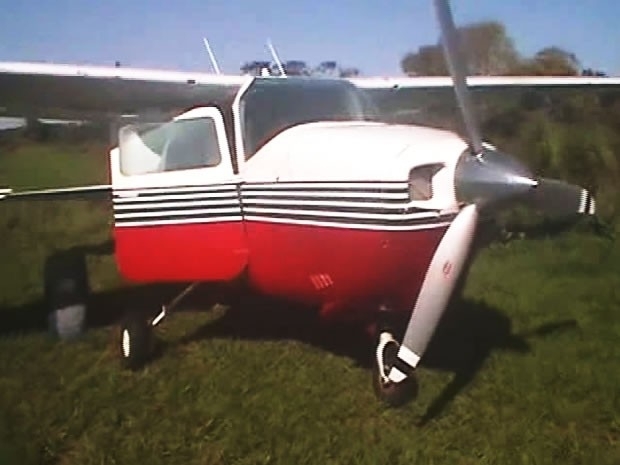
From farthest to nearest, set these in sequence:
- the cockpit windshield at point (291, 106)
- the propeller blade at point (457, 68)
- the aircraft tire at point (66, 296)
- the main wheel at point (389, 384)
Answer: the aircraft tire at point (66, 296), the cockpit windshield at point (291, 106), the main wheel at point (389, 384), the propeller blade at point (457, 68)

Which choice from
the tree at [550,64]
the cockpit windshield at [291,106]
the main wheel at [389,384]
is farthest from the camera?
the tree at [550,64]

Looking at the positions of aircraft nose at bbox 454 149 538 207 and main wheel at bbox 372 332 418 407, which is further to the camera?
main wheel at bbox 372 332 418 407

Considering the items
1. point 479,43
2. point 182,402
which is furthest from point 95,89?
point 479,43

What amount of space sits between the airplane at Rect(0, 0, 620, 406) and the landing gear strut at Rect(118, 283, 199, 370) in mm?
11

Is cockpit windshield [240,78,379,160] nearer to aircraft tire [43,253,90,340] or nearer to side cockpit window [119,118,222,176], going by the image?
side cockpit window [119,118,222,176]

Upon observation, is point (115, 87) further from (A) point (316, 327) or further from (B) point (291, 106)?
(A) point (316, 327)

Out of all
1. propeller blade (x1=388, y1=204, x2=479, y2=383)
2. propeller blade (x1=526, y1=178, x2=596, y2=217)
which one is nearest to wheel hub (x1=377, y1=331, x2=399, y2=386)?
propeller blade (x1=388, y1=204, x2=479, y2=383)

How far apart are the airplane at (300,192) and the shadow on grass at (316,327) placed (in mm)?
374

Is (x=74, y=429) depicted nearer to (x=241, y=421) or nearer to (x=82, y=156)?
(x=241, y=421)

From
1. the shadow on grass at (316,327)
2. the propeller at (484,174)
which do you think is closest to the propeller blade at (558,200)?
the propeller at (484,174)

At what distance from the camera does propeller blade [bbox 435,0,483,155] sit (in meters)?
3.78

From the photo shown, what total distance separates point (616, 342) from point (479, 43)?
41.8 feet

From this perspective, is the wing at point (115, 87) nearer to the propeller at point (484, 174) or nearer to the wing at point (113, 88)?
A: the wing at point (113, 88)

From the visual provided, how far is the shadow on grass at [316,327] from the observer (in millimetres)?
5309
